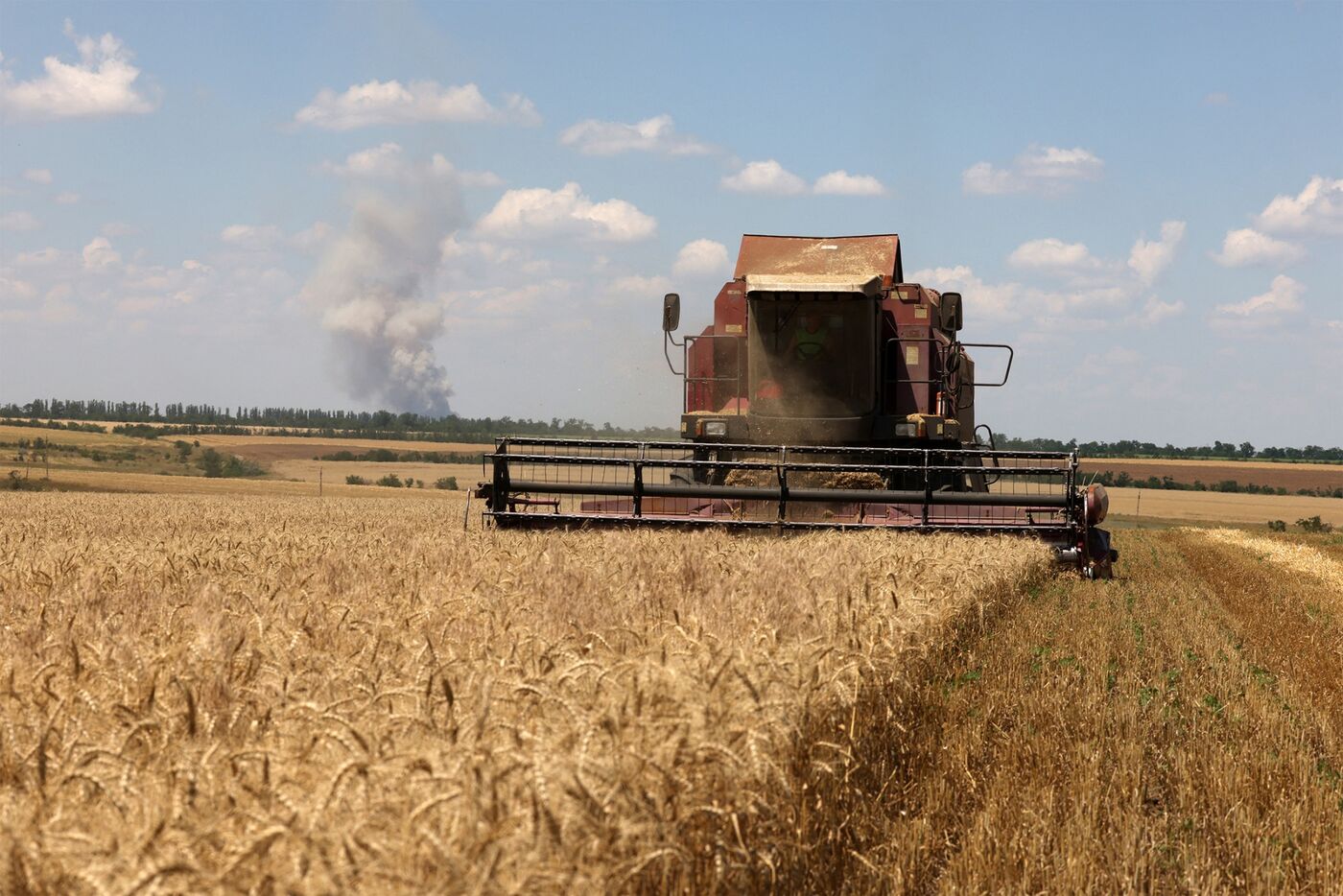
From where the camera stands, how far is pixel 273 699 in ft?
10.8

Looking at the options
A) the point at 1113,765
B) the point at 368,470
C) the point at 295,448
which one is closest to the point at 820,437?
the point at 1113,765

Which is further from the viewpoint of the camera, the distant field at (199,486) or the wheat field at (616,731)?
the distant field at (199,486)

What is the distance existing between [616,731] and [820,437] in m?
9.97

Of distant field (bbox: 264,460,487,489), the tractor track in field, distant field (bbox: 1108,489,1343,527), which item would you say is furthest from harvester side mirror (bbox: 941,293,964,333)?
distant field (bbox: 264,460,487,489)

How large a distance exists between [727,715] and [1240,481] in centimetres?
8229

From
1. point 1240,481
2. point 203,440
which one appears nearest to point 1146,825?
point 1240,481

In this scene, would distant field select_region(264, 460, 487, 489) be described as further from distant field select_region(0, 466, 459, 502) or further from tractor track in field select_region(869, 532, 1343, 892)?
tractor track in field select_region(869, 532, 1343, 892)

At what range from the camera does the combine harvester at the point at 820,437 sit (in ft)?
36.5

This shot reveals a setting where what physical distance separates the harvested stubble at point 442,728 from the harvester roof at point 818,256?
7.12 m

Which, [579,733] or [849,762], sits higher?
[579,733]

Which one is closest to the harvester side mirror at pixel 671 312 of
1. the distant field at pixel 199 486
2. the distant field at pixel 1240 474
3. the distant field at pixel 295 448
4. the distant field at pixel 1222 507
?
the distant field at pixel 199 486

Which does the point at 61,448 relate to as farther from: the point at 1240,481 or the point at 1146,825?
the point at 1146,825

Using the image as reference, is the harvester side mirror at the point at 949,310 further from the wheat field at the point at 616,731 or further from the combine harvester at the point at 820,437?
the wheat field at the point at 616,731

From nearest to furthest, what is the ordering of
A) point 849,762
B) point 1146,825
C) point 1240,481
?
point 849,762
point 1146,825
point 1240,481
